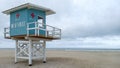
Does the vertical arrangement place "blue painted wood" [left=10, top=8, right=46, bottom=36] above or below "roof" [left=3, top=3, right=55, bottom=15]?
below

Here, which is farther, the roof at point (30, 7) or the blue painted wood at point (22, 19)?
the blue painted wood at point (22, 19)

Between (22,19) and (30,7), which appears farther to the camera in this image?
(22,19)

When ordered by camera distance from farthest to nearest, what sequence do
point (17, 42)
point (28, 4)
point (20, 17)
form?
point (17, 42)
point (20, 17)
point (28, 4)

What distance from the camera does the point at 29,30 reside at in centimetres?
1373

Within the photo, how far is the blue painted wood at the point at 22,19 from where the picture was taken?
1393 centimetres

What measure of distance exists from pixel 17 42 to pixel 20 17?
2.57 meters

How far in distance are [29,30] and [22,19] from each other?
1303mm

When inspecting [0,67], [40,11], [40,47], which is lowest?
[0,67]

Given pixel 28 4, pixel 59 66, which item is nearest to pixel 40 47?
pixel 59 66

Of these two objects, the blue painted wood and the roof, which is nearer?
the roof

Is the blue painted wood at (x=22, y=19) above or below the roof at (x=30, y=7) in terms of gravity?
below

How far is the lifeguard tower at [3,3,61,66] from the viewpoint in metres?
13.7

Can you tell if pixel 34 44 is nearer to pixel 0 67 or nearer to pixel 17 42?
pixel 17 42

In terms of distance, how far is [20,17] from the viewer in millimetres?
14531
